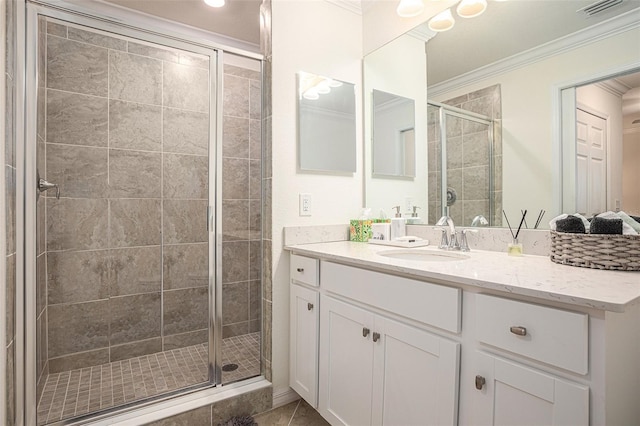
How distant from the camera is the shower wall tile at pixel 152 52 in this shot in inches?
69.7

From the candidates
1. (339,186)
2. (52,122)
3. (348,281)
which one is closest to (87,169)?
(52,122)

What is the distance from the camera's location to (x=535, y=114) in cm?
141

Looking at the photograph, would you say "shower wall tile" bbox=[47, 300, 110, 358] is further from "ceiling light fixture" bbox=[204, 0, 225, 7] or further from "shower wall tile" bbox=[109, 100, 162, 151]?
"ceiling light fixture" bbox=[204, 0, 225, 7]

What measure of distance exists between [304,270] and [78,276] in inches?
58.7

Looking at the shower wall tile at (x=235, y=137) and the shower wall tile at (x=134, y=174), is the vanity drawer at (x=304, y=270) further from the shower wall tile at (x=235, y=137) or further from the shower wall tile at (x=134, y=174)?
the shower wall tile at (x=134, y=174)

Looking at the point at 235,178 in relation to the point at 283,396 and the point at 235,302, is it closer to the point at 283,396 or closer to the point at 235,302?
the point at 235,302

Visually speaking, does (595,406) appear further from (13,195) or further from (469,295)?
(13,195)

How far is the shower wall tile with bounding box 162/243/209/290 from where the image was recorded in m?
2.00

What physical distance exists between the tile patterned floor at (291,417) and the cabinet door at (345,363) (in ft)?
0.60

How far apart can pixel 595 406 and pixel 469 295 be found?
0.34 meters

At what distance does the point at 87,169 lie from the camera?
6.63 feet

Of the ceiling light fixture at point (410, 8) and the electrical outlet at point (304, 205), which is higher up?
the ceiling light fixture at point (410, 8)

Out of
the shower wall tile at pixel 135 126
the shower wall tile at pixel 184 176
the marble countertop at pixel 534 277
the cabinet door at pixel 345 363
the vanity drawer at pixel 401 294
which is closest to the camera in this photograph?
the marble countertop at pixel 534 277

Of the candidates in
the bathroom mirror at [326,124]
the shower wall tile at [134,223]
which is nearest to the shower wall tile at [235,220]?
the bathroom mirror at [326,124]
